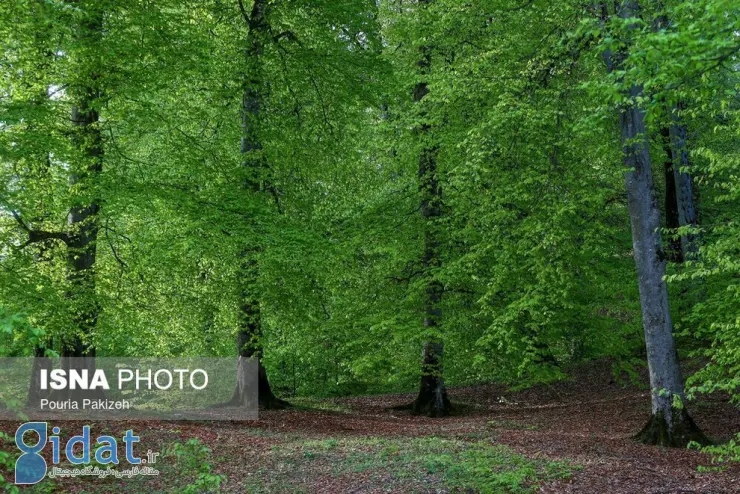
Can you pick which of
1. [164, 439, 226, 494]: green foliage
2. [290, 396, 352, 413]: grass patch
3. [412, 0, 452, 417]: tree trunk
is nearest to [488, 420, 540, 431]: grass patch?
[412, 0, 452, 417]: tree trunk

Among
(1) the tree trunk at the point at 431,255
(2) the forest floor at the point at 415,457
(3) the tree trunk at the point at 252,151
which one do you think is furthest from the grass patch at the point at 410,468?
(1) the tree trunk at the point at 431,255

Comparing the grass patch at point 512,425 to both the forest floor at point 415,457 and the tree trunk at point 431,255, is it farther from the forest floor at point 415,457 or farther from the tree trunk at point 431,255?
the tree trunk at point 431,255

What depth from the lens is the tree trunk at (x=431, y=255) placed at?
621 inches

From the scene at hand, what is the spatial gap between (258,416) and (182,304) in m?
3.01

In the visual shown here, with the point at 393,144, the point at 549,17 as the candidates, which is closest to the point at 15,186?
the point at 393,144

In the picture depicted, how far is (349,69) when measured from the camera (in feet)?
48.8

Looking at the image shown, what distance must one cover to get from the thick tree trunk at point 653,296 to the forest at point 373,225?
0.05 meters

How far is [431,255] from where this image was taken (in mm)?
16219

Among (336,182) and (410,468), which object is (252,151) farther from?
(410,468)

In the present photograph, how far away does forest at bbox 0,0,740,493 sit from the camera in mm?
9164

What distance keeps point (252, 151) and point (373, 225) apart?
360 centimetres

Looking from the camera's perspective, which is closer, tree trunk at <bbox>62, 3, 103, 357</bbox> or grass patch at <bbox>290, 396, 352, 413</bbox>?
tree trunk at <bbox>62, 3, 103, 357</bbox>

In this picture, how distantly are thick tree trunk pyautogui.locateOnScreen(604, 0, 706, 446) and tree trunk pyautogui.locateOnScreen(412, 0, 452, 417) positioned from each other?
4856mm

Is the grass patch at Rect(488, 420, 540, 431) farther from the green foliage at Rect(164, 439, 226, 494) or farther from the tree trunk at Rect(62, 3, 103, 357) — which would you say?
the tree trunk at Rect(62, 3, 103, 357)
